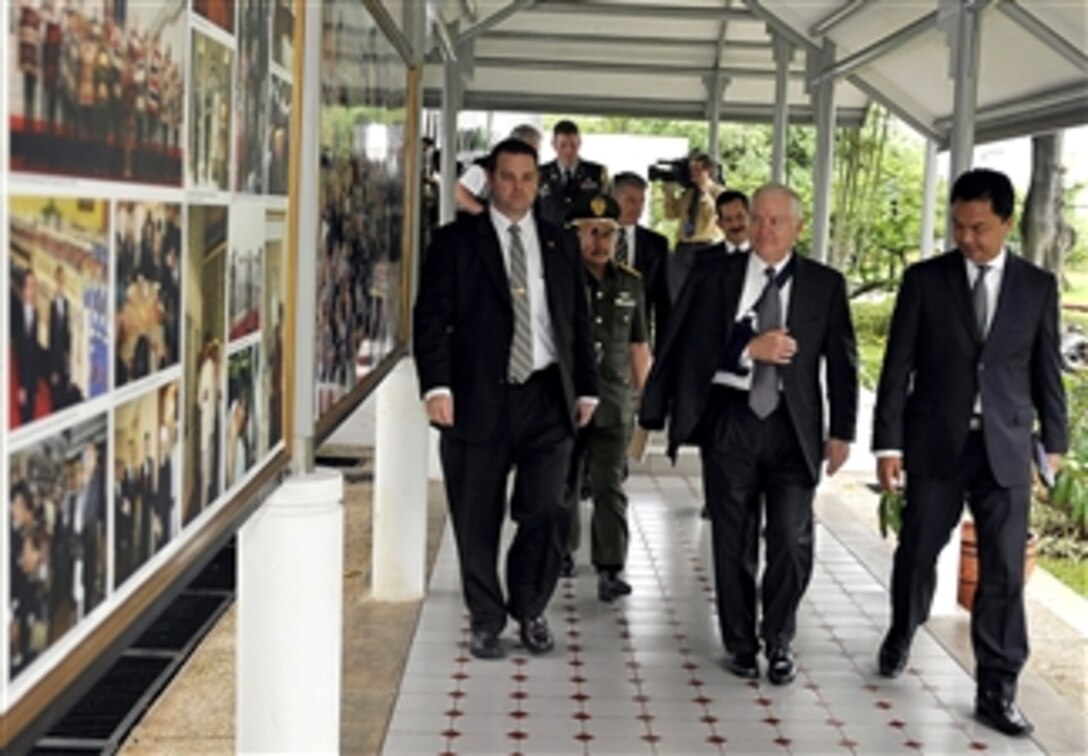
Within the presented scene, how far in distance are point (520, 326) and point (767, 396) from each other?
2.74ft

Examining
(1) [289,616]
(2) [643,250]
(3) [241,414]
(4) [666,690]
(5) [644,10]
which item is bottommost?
(4) [666,690]

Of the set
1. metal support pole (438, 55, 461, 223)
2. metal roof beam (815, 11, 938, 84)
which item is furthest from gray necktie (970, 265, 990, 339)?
Answer: metal support pole (438, 55, 461, 223)

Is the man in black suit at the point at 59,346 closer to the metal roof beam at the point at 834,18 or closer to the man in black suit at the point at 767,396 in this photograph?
the man in black suit at the point at 767,396

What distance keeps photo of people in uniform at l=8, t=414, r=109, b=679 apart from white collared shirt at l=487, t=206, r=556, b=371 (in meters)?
3.17

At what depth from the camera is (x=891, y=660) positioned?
15.7ft

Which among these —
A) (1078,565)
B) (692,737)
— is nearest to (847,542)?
(1078,565)

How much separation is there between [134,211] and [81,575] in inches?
16.4

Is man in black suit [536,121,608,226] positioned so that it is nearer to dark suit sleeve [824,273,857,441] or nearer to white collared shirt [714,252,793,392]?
white collared shirt [714,252,793,392]

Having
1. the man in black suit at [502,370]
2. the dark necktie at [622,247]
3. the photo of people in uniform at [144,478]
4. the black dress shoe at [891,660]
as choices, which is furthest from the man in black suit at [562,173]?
the photo of people in uniform at [144,478]

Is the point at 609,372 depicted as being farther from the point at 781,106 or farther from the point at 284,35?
the point at 781,106

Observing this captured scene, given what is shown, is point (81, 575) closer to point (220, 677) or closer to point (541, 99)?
point (220, 677)

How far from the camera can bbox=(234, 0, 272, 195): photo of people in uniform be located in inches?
85.9

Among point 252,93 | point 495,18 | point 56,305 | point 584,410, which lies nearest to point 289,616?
point 252,93

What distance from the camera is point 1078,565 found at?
788cm
